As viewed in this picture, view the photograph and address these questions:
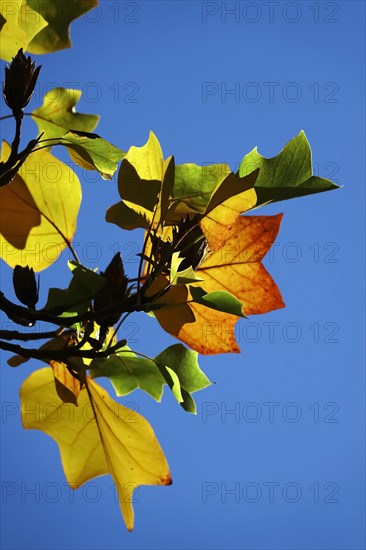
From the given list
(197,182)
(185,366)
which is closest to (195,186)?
(197,182)

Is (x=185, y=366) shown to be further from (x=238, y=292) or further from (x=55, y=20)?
(x=55, y=20)

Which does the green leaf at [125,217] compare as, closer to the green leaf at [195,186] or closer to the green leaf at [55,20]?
the green leaf at [195,186]

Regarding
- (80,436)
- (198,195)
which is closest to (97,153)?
(198,195)

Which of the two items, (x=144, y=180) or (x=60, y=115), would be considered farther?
(x=60, y=115)

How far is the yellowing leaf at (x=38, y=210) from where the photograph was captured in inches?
18.1

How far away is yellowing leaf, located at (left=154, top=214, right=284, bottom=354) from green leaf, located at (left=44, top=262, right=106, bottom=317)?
74 millimetres

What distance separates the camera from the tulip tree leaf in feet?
1.58

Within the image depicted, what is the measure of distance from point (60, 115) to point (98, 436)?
0.83ft

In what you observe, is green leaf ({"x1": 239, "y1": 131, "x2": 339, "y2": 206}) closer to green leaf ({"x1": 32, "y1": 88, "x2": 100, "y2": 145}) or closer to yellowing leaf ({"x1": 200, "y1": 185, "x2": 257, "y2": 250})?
yellowing leaf ({"x1": 200, "y1": 185, "x2": 257, "y2": 250})

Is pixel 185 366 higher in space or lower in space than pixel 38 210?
lower

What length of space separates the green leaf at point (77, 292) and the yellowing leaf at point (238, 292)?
0.07 m

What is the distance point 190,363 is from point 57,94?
249 mm

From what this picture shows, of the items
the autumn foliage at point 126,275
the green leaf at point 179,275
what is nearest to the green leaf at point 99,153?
the autumn foliage at point 126,275

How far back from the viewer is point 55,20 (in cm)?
51
